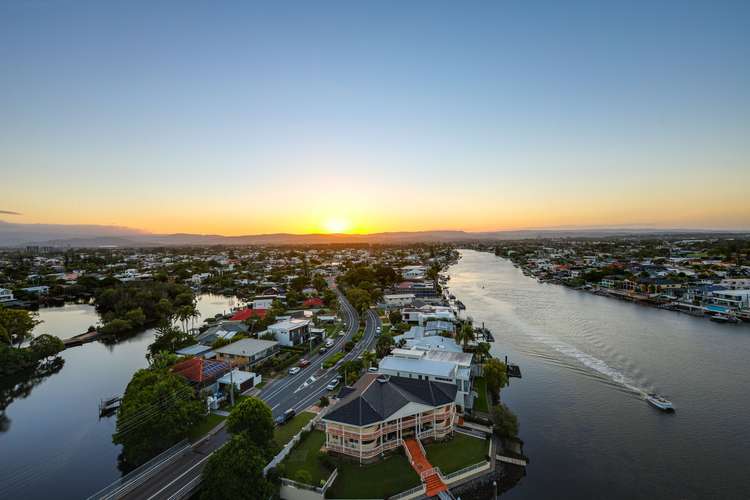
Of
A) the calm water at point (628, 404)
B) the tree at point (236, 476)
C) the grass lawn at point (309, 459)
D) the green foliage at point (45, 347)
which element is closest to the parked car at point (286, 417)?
the grass lawn at point (309, 459)

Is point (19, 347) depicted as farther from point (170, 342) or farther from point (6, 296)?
point (6, 296)

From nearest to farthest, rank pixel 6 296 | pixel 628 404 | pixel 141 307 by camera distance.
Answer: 1. pixel 628 404
2. pixel 141 307
3. pixel 6 296

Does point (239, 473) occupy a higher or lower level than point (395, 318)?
higher

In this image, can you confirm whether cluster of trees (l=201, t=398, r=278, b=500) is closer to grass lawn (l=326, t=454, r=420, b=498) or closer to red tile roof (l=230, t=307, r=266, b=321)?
grass lawn (l=326, t=454, r=420, b=498)

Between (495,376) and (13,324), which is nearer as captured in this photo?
(495,376)

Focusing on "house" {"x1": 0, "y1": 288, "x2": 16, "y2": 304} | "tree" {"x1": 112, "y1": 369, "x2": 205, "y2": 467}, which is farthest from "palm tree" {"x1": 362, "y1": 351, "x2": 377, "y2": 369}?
"house" {"x1": 0, "y1": 288, "x2": 16, "y2": 304}

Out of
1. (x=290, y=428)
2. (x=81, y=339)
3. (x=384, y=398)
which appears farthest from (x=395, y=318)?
(x=81, y=339)

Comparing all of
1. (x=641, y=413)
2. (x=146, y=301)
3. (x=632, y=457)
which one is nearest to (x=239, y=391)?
(x=632, y=457)
